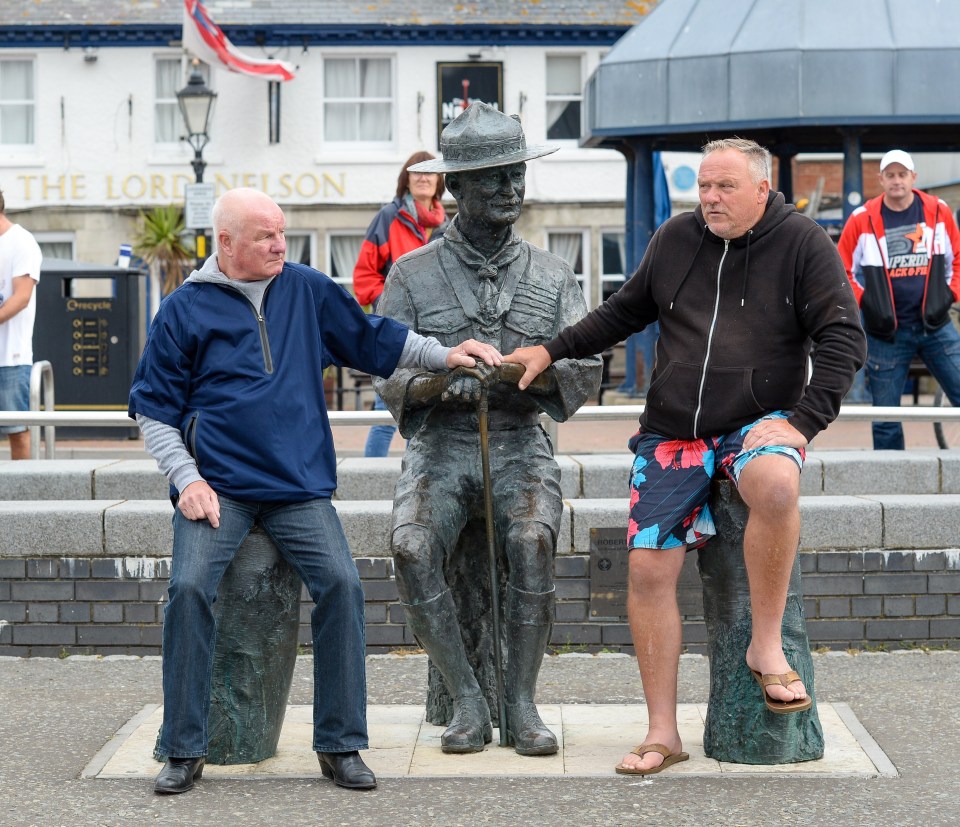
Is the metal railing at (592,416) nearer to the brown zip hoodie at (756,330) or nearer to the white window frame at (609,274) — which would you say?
the brown zip hoodie at (756,330)

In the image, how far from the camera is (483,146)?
545cm

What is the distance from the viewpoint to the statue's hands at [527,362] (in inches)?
213

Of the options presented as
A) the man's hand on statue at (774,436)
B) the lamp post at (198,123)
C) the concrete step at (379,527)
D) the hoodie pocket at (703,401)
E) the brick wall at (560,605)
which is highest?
the lamp post at (198,123)

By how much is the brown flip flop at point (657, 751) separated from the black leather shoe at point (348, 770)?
765 mm

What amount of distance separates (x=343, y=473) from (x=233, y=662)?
7.56 ft

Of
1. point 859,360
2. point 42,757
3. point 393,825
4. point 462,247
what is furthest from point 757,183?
point 42,757

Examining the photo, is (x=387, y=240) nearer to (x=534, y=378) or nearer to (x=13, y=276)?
(x=13, y=276)

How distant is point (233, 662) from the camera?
527 centimetres

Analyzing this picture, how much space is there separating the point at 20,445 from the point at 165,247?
17232mm

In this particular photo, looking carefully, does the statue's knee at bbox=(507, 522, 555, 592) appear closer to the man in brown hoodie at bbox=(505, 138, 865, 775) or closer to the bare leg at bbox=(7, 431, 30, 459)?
the man in brown hoodie at bbox=(505, 138, 865, 775)

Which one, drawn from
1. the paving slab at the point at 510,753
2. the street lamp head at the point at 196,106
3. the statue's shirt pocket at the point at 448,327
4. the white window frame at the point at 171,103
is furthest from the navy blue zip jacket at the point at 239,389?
the white window frame at the point at 171,103

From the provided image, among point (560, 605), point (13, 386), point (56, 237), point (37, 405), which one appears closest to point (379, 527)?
point (560, 605)

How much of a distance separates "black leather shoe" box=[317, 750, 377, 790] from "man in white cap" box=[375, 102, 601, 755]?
0.38 m

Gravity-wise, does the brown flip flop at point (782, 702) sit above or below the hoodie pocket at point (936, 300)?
below
